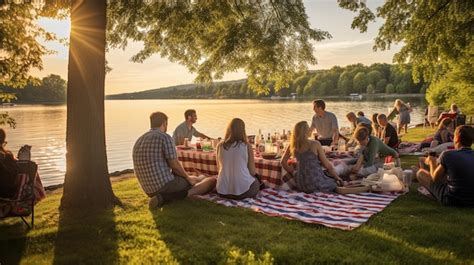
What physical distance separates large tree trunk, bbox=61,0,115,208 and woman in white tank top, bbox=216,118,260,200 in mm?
2067

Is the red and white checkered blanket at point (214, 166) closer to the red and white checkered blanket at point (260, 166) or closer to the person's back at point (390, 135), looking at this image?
the red and white checkered blanket at point (260, 166)

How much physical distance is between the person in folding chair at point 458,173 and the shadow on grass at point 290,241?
1004 millimetres

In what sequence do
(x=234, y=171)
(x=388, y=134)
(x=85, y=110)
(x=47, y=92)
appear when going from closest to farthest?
(x=85, y=110)
(x=234, y=171)
(x=388, y=134)
(x=47, y=92)

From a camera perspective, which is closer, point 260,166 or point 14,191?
point 14,191

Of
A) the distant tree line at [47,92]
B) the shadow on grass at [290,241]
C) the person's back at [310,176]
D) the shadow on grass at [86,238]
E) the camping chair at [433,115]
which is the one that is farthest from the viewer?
the distant tree line at [47,92]

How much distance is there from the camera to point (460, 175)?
247 inches

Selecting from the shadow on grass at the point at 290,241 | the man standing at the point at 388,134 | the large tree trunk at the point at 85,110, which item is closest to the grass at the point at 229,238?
the shadow on grass at the point at 290,241

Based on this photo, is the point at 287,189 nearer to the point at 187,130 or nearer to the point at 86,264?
the point at 187,130

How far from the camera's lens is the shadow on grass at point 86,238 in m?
4.79

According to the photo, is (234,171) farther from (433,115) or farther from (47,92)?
(47,92)

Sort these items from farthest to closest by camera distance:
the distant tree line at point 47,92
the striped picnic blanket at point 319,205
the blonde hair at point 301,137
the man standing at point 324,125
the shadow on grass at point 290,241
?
1. the distant tree line at point 47,92
2. the man standing at point 324,125
3. the blonde hair at point 301,137
4. the striped picnic blanket at point 319,205
5. the shadow on grass at point 290,241

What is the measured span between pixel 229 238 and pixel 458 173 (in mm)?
3622

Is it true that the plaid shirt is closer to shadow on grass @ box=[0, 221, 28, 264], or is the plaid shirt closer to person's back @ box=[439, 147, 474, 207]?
shadow on grass @ box=[0, 221, 28, 264]

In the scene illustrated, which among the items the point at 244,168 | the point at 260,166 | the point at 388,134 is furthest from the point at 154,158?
the point at 388,134
